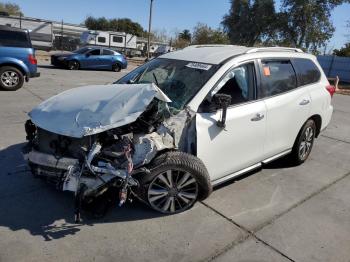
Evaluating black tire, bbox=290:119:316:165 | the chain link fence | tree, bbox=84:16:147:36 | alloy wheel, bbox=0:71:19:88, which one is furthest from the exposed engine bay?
tree, bbox=84:16:147:36

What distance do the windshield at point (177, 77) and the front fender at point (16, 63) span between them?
676 centimetres

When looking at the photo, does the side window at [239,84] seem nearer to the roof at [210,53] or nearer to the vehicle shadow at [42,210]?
the roof at [210,53]

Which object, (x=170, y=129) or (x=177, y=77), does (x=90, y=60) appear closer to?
(x=177, y=77)

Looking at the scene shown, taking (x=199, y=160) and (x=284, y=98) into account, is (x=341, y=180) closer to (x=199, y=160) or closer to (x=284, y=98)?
(x=284, y=98)

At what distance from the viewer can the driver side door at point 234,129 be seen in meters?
3.75

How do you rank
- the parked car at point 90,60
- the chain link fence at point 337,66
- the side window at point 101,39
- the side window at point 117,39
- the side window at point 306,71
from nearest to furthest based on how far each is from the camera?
the side window at point 306,71
the parked car at point 90,60
the chain link fence at point 337,66
the side window at point 101,39
the side window at point 117,39

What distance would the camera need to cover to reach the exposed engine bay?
3312mm

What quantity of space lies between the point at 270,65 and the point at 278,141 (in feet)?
3.33

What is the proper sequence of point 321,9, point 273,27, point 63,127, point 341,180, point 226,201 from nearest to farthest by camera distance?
point 63,127 → point 226,201 → point 341,180 → point 321,9 → point 273,27

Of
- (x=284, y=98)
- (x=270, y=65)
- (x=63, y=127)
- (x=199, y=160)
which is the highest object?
(x=270, y=65)

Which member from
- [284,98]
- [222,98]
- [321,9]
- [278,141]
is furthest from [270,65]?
[321,9]

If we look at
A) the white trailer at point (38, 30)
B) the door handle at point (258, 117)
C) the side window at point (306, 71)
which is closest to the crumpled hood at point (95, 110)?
the door handle at point (258, 117)

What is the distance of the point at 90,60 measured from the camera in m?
21.1

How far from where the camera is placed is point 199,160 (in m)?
3.65
